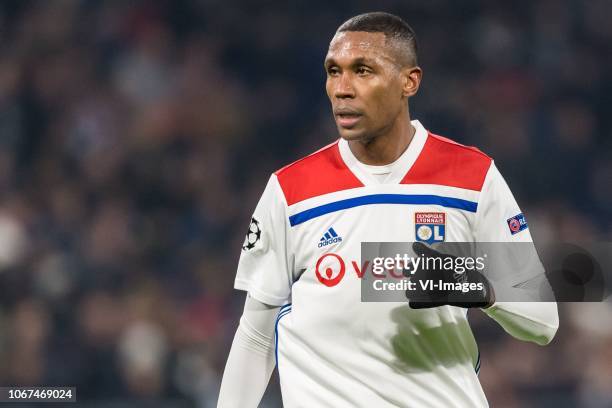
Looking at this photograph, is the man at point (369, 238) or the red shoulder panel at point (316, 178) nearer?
the man at point (369, 238)

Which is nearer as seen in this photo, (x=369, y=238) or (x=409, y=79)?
(x=369, y=238)

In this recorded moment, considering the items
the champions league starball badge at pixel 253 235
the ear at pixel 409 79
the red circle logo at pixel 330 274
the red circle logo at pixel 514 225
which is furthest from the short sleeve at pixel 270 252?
the red circle logo at pixel 514 225

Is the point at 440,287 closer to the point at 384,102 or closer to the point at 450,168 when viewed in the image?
the point at 450,168

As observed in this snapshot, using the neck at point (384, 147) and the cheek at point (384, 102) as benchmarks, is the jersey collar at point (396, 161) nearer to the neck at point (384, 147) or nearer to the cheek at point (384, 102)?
the neck at point (384, 147)

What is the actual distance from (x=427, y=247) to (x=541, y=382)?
12.4 ft

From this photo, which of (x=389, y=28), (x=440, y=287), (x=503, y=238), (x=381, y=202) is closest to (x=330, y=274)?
(x=381, y=202)

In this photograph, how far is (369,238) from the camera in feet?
9.70

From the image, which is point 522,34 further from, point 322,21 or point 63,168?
point 63,168

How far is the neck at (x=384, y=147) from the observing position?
10.0ft

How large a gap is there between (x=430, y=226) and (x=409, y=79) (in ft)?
1.44

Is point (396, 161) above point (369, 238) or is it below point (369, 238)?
above

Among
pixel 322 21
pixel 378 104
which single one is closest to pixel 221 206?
pixel 322 21

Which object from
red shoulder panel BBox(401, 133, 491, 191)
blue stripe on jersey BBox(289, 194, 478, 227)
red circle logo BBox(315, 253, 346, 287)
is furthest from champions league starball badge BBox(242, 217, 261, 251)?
red shoulder panel BBox(401, 133, 491, 191)

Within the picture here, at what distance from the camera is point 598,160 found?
7695mm
